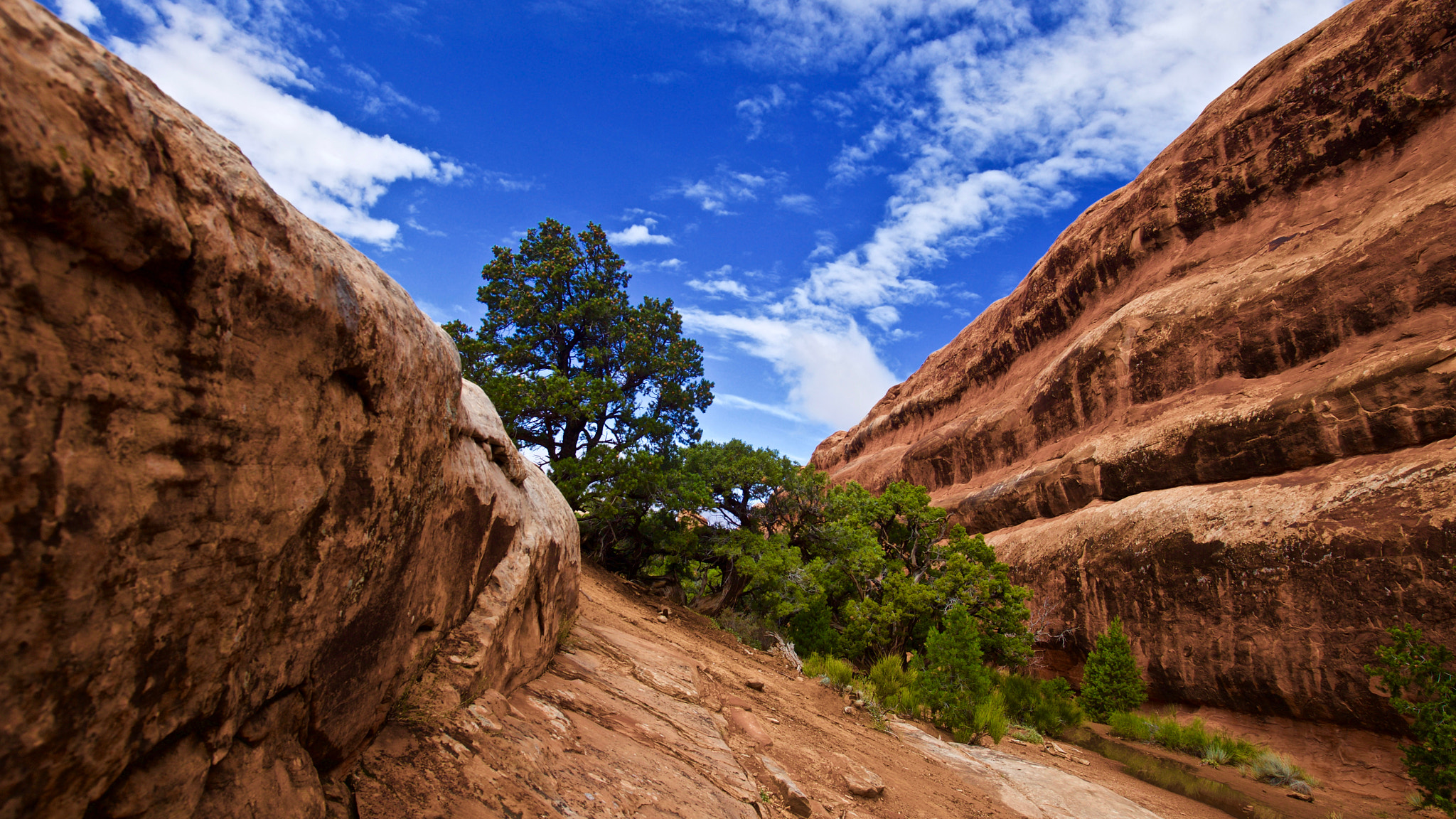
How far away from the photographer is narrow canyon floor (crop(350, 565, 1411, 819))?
337 centimetres

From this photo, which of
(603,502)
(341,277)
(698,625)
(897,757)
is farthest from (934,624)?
(341,277)

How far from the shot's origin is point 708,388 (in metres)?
18.4

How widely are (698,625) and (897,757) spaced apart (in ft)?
18.5

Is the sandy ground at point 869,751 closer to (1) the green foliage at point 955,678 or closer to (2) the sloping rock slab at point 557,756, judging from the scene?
(1) the green foliage at point 955,678

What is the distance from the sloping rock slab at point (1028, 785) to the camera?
745 cm

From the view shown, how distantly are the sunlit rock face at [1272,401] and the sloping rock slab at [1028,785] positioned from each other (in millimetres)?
7963

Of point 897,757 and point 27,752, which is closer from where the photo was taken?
point 27,752

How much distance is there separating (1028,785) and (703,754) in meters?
5.65

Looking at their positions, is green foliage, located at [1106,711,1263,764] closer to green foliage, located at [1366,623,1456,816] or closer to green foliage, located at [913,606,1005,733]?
green foliage, located at [1366,623,1456,816]

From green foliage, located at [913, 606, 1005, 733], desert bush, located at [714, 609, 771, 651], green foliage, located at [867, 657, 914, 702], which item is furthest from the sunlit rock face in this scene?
desert bush, located at [714, 609, 771, 651]

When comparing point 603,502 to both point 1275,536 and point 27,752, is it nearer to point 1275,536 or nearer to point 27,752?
point 27,752

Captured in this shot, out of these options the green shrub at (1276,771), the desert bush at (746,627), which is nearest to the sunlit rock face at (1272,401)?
the green shrub at (1276,771)

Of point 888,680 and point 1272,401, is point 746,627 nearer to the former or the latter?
point 888,680

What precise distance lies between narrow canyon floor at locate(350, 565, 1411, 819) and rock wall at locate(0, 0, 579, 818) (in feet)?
1.79
